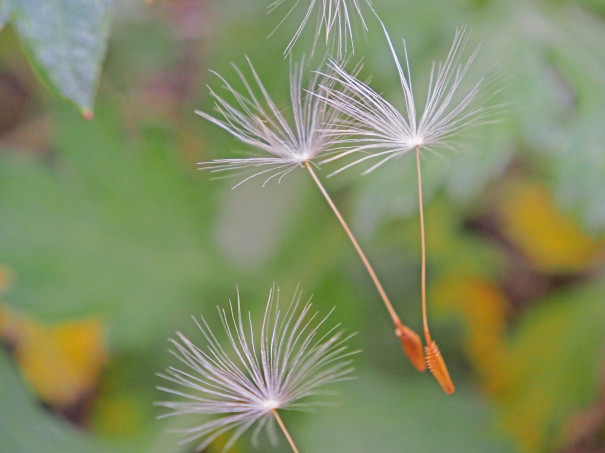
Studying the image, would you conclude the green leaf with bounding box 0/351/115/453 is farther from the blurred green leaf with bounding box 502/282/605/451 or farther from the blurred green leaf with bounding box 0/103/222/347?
the blurred green leaf with bounding box 502/282/605/451

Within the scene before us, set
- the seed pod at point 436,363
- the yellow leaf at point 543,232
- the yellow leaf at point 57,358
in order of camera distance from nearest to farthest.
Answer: the seed pod at point 436,363 → the yellow leaf at point 57,358 → the yellow leaf at point 543,232

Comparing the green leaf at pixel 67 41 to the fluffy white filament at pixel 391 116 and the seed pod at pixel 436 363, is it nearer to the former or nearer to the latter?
the fluffy white filament at pixel 391 116

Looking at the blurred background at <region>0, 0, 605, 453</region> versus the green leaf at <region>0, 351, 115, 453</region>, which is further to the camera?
the blurred background at <region>0, 0, 605, 453</region>

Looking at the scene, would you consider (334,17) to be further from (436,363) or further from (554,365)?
(554,365)

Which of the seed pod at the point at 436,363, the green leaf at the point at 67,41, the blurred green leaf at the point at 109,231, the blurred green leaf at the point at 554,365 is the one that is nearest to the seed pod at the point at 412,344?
the seed pod at the point at 436,363

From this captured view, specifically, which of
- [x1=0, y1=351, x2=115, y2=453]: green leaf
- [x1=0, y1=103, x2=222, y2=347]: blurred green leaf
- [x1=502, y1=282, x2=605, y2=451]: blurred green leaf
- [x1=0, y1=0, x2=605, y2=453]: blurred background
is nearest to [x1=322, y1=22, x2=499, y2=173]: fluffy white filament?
[x1=0, y1=0, x2=605, y2=453]: blurred background

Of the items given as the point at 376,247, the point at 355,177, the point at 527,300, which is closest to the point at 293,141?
the point at 355,177

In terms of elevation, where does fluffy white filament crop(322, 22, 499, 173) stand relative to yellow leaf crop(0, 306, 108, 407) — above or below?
below

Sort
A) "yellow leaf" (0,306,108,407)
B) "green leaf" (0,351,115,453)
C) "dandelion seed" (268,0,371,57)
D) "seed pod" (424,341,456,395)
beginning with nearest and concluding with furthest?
"seed pod" (424,341,456,395)
"dandelion seed" (268,0,371,57)
"green leaf" (0,351,115,453)
"yellow leaf" (0,306,108,407)

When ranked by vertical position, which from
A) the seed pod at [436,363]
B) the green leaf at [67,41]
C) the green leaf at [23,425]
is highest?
the green leaf at [67,41]
